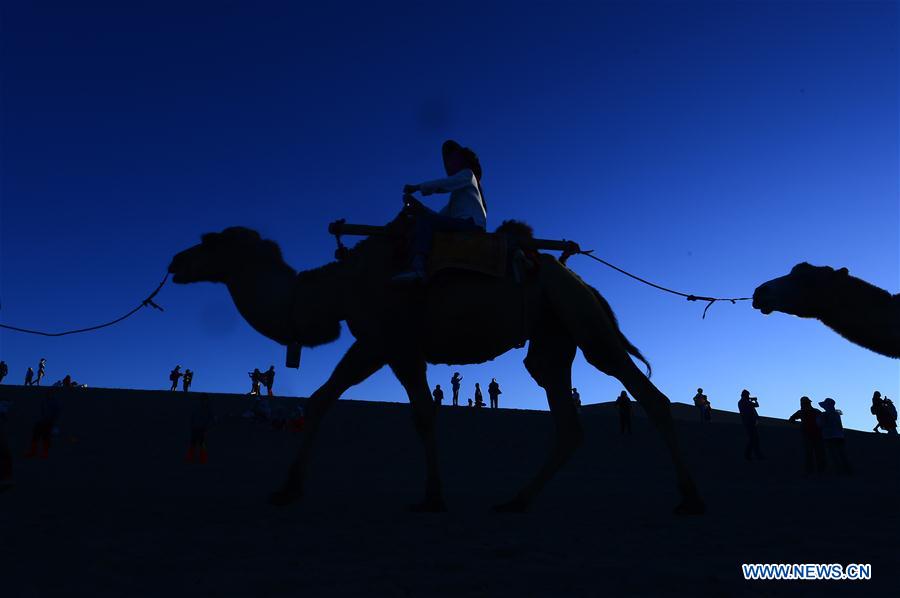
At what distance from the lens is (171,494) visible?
24.9ft

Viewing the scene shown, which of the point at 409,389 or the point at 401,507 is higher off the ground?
the point at 409,389

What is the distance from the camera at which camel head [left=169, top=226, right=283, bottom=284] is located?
7266mm

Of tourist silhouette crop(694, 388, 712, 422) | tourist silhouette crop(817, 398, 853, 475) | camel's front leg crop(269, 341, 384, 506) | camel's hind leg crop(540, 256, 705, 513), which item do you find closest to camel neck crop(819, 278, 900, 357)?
camel's hind leg crop(540, 256, 705, 513)

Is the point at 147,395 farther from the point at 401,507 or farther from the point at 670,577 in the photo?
the point at 670,577

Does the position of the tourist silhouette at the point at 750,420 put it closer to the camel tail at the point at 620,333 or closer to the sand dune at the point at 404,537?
the sand dune at the point at 404,537

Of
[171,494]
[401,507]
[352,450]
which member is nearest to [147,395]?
[352,450]

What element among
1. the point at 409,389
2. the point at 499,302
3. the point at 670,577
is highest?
the point at 499,302

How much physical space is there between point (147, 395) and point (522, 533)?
27.3 meters

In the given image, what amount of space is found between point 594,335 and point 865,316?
3.17 m

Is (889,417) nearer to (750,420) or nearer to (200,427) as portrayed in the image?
(750,420)

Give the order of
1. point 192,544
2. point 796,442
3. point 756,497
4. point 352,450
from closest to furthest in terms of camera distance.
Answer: point 192,544 → point 756,497 → point 352,450 → point 796,442

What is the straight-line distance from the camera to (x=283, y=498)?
6238 mm

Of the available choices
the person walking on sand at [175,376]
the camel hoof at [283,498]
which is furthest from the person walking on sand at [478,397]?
the camel hoof at [283,498]

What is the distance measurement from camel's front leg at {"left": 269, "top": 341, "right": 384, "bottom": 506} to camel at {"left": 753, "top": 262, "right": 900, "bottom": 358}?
454 cm
